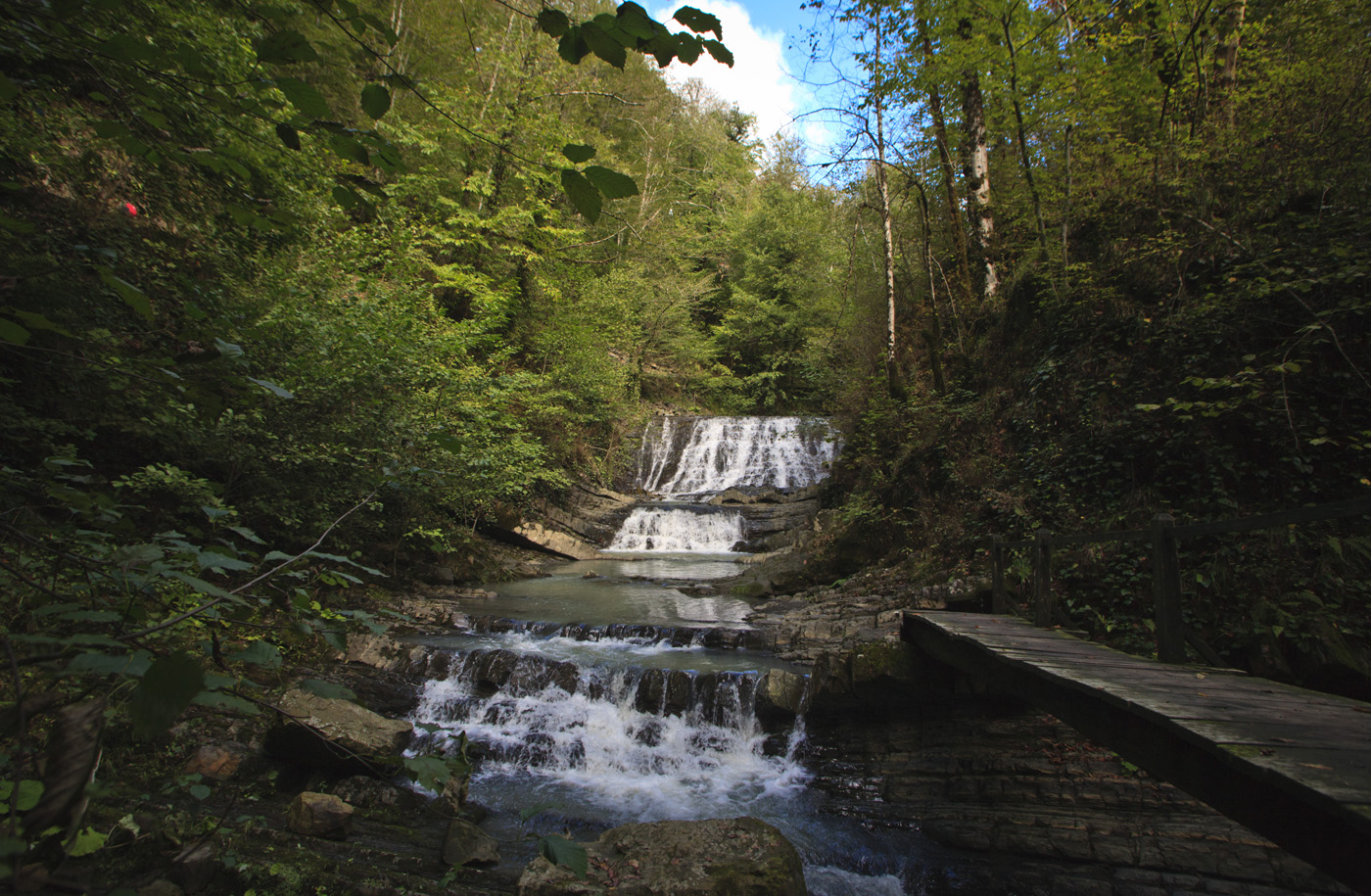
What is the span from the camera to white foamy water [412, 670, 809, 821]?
17.1 ft

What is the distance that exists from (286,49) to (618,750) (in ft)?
19.8

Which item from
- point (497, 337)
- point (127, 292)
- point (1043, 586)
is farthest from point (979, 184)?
point (127, 292)

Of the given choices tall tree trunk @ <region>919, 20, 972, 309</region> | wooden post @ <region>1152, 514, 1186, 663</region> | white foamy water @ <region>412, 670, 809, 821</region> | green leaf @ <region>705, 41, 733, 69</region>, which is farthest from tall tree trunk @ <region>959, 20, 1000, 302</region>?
green leaf @ <region>705, 41, 733, 69</region>

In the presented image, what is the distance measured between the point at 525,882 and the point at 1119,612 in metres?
5.12

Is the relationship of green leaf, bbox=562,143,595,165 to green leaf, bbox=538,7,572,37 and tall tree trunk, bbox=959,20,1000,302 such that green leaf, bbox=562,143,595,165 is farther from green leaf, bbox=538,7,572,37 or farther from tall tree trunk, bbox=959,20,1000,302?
tall tree trunk, bbox=959,20,1000,302

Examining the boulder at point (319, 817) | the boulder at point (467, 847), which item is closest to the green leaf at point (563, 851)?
the boulder at point (467, 847)

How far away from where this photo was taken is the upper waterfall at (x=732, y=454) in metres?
18.7

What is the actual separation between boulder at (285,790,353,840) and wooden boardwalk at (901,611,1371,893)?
4.52 m

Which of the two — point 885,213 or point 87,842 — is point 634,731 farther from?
point 885,213

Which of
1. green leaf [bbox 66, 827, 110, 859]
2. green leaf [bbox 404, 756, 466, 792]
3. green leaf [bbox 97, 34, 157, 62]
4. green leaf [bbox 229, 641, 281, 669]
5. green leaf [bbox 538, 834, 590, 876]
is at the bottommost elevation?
green leaf [bbox 66, 827, 110, 859]

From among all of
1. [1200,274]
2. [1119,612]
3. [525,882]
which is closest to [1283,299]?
[1200,274]

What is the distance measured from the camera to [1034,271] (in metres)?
8.94

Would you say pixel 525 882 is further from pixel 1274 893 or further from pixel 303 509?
pixel 303 509

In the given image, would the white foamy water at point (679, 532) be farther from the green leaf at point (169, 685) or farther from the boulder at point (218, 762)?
the green leaf at point (169, 685)
